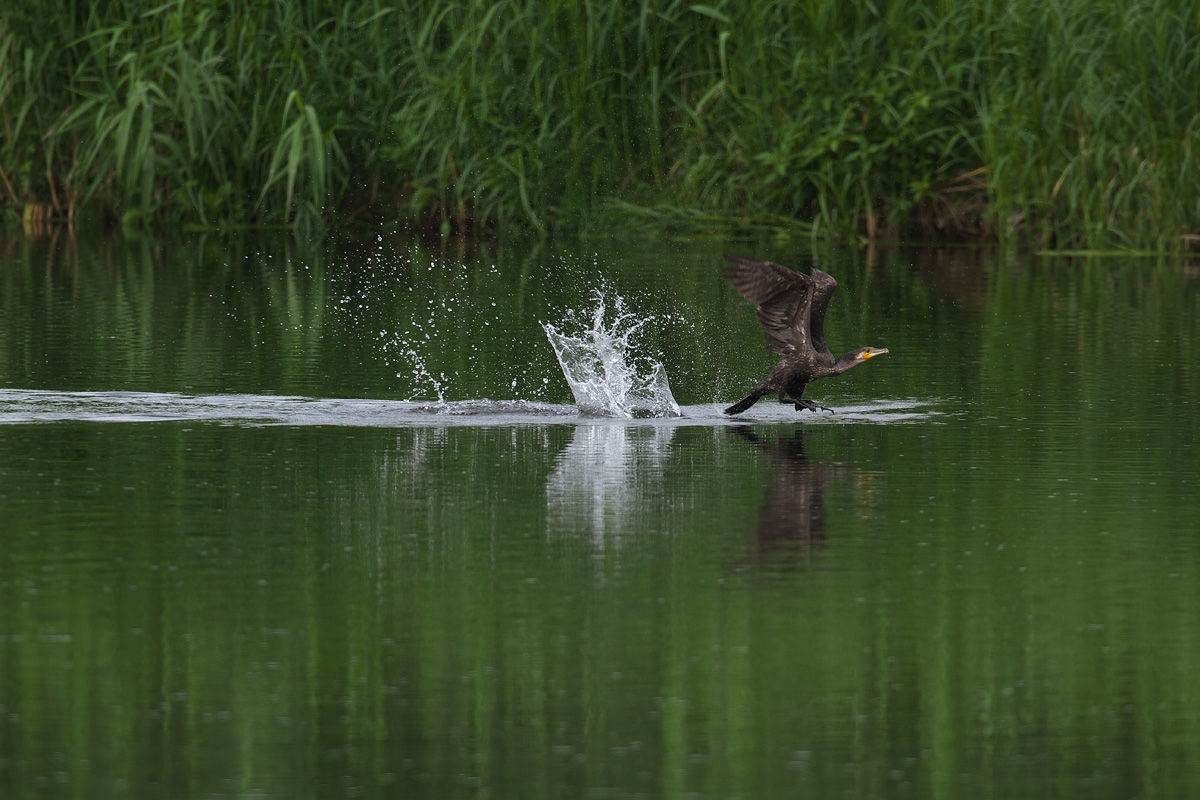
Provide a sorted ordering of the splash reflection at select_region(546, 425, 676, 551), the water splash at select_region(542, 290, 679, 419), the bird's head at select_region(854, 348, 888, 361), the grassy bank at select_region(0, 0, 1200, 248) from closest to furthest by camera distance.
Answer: the splash reflection at select_region(546, 425, 676, 551)
the bird's head at select_region(854, 348, 888, 361)
the water splash at select_region(542, 290, 679, 419)
the grassy bank at select_region(0, 0, 1200, 248)

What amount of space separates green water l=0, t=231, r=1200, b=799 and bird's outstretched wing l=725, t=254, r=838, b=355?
1.32 feet

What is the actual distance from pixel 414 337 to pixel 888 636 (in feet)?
27.5

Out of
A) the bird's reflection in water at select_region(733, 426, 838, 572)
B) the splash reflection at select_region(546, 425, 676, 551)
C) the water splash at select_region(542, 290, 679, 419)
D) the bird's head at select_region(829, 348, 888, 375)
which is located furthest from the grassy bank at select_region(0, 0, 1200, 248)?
the bird's reflection in water at select_region(733, 426, 838, 572)

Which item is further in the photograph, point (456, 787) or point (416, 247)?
point (416, 247)

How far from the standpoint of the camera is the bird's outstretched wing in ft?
35.7


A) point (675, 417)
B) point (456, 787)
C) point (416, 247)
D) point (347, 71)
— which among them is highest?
point (347, 71)

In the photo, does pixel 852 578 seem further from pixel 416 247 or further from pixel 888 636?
pixel 416 247

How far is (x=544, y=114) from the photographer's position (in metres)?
21.3

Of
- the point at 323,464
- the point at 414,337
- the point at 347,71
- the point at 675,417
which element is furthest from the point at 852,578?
the point at 347,71

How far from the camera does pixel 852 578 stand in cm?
659

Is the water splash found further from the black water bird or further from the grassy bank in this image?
the grassy bank

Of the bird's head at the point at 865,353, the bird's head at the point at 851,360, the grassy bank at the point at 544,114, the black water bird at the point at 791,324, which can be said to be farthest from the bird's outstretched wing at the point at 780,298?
the grassy bank at the point at 544,114

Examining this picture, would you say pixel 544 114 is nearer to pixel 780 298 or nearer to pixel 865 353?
pixel 780 298

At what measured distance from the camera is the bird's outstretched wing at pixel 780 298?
429 inches
